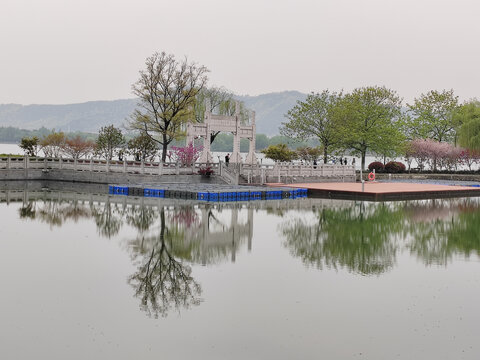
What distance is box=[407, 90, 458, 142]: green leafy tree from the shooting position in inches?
3415

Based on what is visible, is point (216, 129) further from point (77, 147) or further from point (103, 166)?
point (77, 147)

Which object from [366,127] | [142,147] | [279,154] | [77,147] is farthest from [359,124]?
[77,147]

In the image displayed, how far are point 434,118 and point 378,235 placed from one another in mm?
68290

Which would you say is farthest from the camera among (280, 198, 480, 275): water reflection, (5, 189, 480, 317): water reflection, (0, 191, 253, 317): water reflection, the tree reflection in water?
(280, 198, 480, 275): water reflection

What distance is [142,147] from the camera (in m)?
63.9

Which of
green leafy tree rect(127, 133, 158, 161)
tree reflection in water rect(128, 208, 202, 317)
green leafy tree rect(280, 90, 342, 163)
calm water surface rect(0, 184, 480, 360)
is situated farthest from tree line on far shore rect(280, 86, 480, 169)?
tree reflection in water rect(128, 208, 202, 317)

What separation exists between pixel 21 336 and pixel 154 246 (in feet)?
30.3

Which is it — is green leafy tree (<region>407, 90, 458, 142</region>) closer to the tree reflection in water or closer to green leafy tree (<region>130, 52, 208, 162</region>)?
green leafy tree (<region>130, 52, 208, 162</region>)

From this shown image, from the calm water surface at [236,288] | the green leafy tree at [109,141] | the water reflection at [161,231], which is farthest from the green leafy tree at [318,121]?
the calm water surface at [236,288]

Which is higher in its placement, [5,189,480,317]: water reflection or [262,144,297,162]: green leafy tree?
[262,144,297,162]: green leafy tree

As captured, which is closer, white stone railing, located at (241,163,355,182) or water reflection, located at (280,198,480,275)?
water reflection, located at (280,198,480,275)

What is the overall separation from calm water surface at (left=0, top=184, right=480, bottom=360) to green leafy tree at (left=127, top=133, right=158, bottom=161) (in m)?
36.5

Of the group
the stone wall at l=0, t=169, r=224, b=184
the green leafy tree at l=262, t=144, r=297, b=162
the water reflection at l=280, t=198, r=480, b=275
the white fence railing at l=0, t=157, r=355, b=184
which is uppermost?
the green leafy tree at l=262, t=144, r=297, b=162

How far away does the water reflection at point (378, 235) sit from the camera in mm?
18641
